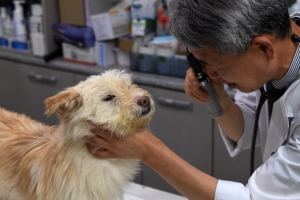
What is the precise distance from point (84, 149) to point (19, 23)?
1837mm

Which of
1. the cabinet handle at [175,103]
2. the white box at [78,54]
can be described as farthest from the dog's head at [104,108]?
the white box at [78,54]

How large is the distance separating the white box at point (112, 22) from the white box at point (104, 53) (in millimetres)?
44

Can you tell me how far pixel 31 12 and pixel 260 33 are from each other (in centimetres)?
211

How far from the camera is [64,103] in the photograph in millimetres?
1104

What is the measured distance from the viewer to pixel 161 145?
117 cm

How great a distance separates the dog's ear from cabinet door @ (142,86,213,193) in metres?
1.10

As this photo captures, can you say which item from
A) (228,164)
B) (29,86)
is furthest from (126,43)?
(228,164)

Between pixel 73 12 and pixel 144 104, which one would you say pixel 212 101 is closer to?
pixel 144 104

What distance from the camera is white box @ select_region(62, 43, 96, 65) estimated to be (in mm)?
2546

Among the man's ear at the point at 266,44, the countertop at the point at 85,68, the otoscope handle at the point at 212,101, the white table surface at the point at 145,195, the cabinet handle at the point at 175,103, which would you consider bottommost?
the white table surface at the point at 145,195

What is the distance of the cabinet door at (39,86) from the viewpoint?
2576 millimetres

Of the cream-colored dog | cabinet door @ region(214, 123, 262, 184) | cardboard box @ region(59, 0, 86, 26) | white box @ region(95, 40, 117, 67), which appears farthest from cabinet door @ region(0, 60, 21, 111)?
the cream-colored dog

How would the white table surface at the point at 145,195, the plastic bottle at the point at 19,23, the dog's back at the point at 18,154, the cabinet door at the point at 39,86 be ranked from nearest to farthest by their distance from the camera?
1. the dog's back at the point at 18,154
2. the white table surface at the point at 145,195
3. the cabinet door at the point at 39,86
4. the plastic bottle at the point at 19,23

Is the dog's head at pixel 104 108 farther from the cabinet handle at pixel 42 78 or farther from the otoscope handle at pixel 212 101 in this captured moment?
the cabinet handle at pixel 42 78
